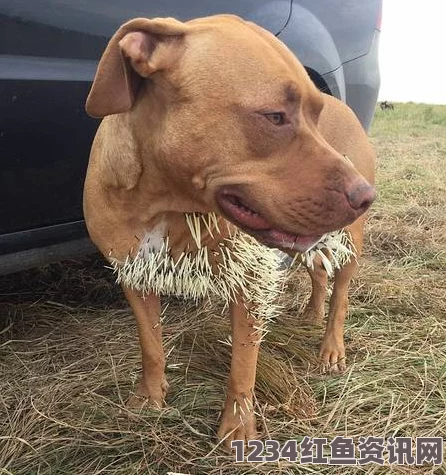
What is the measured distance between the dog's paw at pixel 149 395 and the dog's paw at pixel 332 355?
0.74m

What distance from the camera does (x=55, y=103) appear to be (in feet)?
8.44

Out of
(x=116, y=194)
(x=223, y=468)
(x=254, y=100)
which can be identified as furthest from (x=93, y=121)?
(x=223, y=468)

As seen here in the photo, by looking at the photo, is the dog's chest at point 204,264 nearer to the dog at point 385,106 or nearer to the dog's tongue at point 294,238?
the dog's tongue at point 294,238

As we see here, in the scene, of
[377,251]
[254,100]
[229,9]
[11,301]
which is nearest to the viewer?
[254,100]

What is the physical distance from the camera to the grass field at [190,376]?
2.29m

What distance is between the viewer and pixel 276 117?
185 cm

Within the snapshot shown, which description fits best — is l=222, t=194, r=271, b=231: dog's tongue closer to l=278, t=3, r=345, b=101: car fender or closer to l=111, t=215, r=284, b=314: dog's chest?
l=111, t=215, r=284, b=314: dog's chest

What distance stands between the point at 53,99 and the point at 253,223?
3.58 ft

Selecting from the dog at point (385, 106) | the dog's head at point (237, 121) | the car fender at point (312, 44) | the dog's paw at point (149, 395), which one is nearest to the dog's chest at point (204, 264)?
the dog's head at point (237, 121)

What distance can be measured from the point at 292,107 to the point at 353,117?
1267mm

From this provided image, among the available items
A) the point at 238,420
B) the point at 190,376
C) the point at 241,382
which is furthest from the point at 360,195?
the point at 190,376

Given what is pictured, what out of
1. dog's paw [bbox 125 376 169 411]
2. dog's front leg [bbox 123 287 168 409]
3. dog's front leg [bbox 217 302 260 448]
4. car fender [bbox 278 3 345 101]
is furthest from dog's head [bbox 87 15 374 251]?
car fender [bbox 278 3 345 101]

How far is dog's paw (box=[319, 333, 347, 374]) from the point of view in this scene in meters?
2.94

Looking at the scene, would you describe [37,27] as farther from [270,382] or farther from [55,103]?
[270,382]
